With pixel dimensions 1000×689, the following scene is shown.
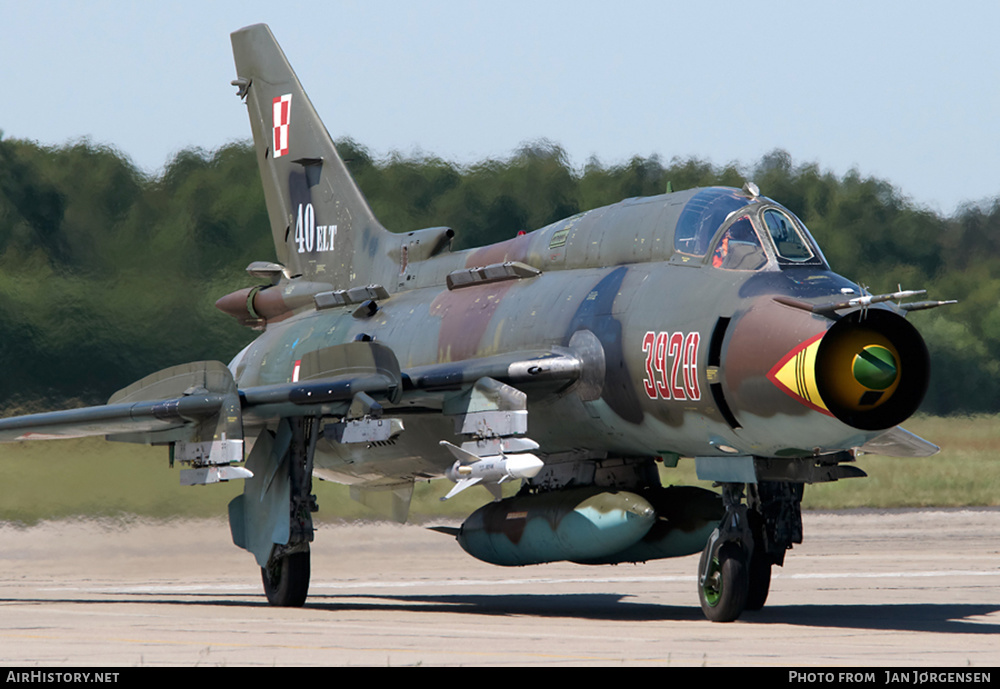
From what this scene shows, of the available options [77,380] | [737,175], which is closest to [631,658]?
[77,380]

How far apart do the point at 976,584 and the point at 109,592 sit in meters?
10.5

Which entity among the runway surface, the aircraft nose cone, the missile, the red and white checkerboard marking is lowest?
the runway surface

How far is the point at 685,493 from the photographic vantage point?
1371 cm

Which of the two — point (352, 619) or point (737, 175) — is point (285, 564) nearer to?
point (352, 619)

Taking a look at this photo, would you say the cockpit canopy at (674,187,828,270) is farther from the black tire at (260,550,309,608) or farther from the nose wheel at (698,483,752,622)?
the black tire at (260,550,309,608)

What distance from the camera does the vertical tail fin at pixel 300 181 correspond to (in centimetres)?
1781

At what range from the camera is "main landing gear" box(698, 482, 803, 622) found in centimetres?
1216

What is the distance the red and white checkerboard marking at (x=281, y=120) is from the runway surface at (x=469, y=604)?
567 cm

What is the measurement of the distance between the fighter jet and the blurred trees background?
5.77 metres

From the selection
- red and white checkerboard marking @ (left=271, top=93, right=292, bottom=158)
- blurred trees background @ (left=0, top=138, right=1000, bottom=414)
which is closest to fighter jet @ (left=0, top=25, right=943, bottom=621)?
red and white checkerboard marking @ (left=271, top=93, right=292, bottom=158)

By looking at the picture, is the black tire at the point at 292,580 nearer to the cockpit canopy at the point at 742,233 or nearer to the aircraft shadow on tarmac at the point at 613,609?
the aircraft shadow on tarmac at the point at 613,609

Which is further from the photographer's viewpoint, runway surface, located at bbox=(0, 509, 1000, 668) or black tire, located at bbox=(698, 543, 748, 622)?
black tire, located at bbox=(698, 543, 748, 622)

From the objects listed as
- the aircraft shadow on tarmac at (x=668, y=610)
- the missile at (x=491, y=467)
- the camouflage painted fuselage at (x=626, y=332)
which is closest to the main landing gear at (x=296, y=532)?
the aircraft shadow on tarmac at (x=668, y=610)

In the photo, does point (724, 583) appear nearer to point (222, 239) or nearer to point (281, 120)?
point (281, 120)
